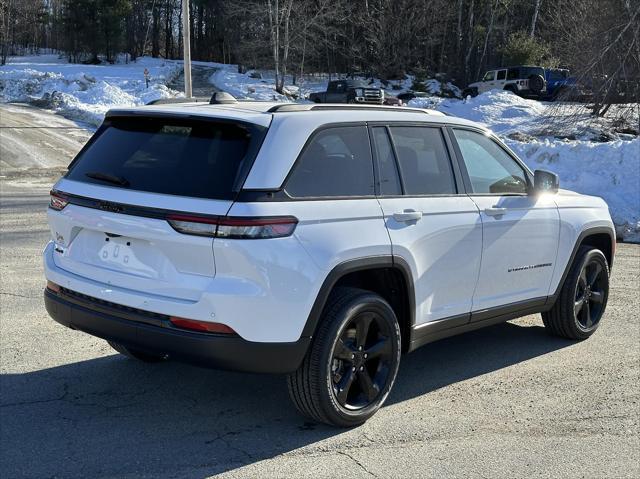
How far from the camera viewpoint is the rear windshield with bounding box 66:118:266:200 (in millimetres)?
3760

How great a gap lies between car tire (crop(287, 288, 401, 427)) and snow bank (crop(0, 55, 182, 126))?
77.0ft

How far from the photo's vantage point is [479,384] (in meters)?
5.01

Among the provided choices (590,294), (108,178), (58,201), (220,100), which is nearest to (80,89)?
(220,100)

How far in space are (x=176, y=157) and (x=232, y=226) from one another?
0.62 meters

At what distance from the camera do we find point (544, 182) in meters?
5.40

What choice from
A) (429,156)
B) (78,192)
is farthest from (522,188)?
(78,192)

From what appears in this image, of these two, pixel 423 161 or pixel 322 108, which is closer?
pixel 322 108

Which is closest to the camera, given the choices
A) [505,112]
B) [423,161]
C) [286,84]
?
[423,161]

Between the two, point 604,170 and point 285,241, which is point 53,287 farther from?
point 604,170

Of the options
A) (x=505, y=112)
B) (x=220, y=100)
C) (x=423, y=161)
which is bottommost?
(x=505, y=112)

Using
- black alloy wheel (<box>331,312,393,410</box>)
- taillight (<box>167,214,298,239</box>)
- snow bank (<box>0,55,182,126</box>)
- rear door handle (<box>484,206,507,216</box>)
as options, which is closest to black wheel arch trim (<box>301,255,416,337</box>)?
black alloy wheel (<box>331,312,393,410</box>)

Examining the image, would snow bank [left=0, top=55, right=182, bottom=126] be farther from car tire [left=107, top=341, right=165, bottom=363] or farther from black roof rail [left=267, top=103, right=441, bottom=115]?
black roof rail [left=267, top=103, right=441, bottom=115]

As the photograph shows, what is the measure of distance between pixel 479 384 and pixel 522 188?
1.47 metres

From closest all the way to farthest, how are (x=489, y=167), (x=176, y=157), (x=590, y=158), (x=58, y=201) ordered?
1. (x=176, y=157)
2. (x=58, y=201)
3. (x=489, y=167)
4. (x=590, y=158)
